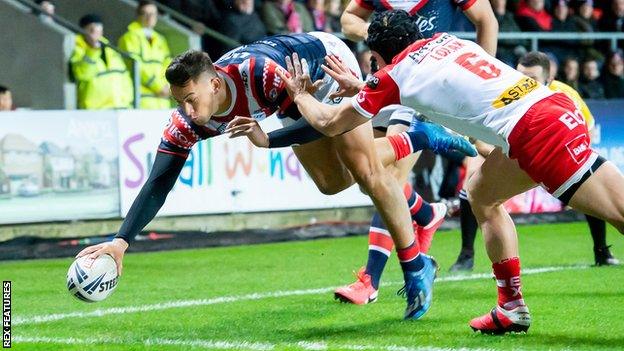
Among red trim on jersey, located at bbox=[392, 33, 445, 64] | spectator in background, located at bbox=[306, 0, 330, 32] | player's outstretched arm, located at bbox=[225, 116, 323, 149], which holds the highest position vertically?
spectator in background, located at bbox=[306, 0, 330, 32]

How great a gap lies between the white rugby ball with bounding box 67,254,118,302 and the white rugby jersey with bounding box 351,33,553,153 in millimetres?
1643

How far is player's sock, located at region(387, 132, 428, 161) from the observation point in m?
8.62

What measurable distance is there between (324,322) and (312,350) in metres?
1.20

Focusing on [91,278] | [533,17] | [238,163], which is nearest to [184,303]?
[91,278]

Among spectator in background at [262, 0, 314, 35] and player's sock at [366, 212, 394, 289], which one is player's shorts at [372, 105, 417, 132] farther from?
spectator in background at [262, 0, 314, 35]

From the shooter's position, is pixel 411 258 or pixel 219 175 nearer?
pixel 411 258

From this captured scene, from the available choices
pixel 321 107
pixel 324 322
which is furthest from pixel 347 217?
pixel 321 107

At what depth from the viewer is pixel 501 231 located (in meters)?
6.82

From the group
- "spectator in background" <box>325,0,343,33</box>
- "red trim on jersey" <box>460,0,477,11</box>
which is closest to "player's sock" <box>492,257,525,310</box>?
"red trim on jersey" <box>460,0,477,11</box>

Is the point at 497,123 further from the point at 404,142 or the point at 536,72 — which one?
the point at 536,72

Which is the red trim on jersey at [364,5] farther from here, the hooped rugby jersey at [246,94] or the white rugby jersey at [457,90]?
the white rugby jersey at [457,90]

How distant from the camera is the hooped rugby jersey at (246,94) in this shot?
23.6ft

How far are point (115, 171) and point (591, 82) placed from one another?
8012mm

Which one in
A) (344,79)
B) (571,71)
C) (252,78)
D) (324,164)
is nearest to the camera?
(344,79)
